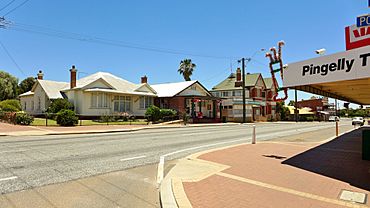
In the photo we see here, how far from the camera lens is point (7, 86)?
55406 mm

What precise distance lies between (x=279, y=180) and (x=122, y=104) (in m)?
32.4

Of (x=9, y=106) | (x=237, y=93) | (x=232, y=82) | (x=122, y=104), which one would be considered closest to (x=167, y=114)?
(x=122, y=104)

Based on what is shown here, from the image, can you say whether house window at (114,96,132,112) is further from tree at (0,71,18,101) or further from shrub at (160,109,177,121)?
tree at (0,71,18,101)

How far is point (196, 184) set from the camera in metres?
6.16

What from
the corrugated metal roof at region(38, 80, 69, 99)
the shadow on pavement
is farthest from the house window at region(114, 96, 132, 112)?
the shadow on pavement

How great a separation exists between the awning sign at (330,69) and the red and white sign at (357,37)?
1.68m

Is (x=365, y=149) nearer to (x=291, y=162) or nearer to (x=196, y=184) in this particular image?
(x=291, y=162)

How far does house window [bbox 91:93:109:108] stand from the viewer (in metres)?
33.8

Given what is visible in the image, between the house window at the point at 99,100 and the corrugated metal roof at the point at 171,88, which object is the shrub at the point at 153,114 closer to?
the house window at the point at 99,100

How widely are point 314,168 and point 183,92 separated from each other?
35214 mm

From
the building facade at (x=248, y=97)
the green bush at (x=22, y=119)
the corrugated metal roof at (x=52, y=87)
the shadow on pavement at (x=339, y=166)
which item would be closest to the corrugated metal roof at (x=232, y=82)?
the building facade at (x=248, y=97)

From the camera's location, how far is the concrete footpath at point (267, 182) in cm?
502

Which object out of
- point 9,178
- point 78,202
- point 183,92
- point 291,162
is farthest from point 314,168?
point 183,92

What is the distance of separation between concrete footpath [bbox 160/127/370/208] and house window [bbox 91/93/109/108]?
26987 mm
